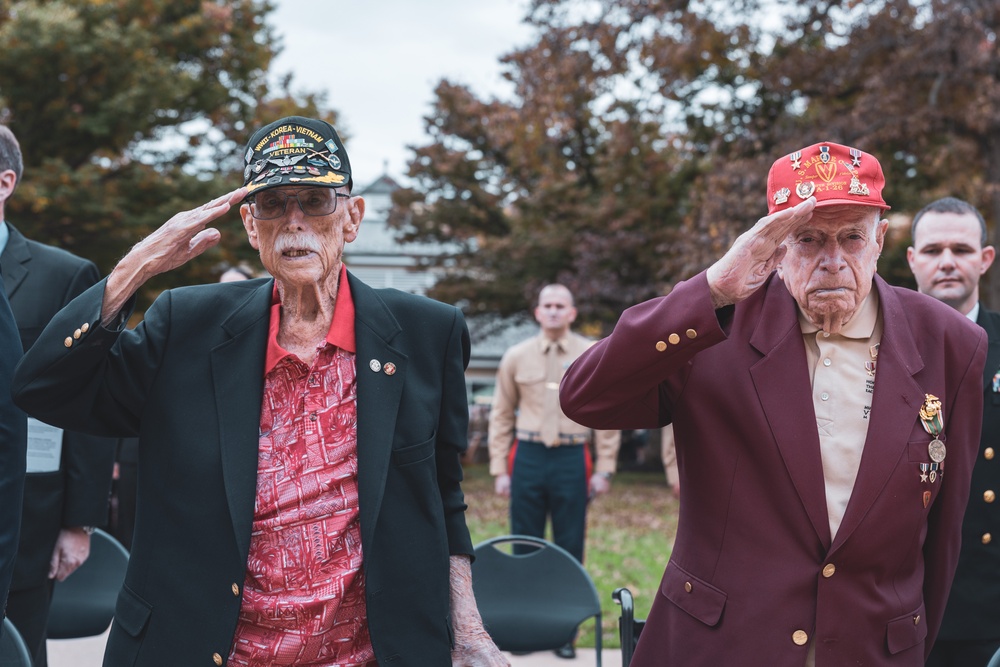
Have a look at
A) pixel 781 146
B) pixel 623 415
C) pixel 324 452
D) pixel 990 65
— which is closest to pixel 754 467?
pixel 623 415

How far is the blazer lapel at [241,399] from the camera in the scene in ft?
6.99

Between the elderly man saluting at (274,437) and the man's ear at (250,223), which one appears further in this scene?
the man's ear at (250,223)

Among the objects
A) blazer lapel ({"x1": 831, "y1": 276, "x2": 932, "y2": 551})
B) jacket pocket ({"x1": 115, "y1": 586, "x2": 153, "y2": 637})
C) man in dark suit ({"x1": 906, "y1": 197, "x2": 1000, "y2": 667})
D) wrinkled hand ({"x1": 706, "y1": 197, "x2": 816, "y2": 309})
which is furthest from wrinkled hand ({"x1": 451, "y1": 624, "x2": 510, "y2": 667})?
man in dark suit ({"x1": 906, "y1": 197, "x2": 1000, "y2": 667})

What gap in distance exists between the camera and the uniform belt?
6758mm

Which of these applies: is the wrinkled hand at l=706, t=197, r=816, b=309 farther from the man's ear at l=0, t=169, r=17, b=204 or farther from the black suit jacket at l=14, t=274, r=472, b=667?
the man's ear at l=0, t=169, r=17, b=204

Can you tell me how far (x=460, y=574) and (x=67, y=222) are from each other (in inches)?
533

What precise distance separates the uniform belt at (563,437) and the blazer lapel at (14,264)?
154 inches

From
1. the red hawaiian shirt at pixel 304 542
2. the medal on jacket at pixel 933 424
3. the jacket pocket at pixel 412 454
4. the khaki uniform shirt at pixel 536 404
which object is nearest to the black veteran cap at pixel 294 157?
the red hawaiian shirt at pixel 304 542

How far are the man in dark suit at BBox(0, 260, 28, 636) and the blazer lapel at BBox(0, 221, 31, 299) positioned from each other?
48.9 inches

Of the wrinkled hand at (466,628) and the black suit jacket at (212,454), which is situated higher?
the black suit jacket at (212,454)

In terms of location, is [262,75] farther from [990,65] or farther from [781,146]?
[990,65]

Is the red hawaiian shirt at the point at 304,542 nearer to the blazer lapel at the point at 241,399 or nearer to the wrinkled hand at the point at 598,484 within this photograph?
the blazer lapel at the point at 241,399

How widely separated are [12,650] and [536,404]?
453 cm

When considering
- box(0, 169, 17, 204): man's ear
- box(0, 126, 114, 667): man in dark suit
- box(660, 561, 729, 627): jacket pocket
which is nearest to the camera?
box(660, 561, 729, 627): jacket pocket
